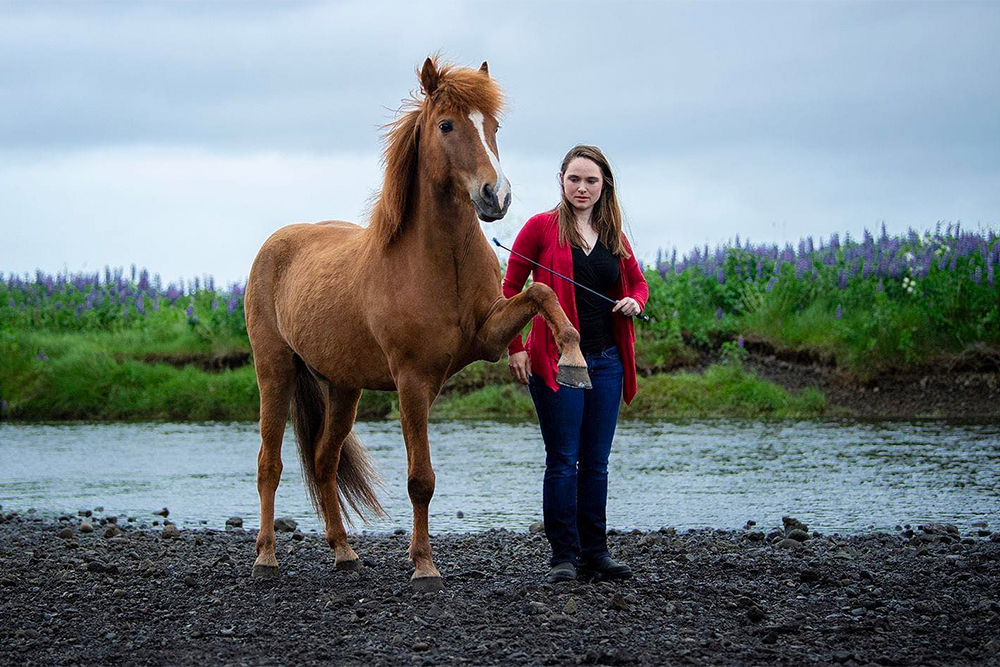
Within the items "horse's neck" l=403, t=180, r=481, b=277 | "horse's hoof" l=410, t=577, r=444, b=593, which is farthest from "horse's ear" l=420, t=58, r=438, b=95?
"horse's hoof" l=410, t=577, r=444, b=593

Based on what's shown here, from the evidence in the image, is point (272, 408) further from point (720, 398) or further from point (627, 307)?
point (720, 398)

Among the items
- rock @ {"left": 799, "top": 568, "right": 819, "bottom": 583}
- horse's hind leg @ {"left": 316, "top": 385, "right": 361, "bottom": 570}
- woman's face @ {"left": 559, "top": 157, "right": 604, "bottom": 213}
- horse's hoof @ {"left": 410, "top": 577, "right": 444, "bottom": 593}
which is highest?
woman's face @ {"left": 559, "top": 157, "right": 604, "bottom": 213}

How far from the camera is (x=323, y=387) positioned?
7.13 meters

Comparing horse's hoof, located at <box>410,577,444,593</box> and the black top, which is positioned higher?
the black top

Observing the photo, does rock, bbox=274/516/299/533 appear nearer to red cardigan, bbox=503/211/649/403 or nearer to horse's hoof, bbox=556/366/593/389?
red cardigan, bbox=503/211/649/403

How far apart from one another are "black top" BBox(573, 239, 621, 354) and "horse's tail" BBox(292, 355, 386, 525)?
1892mm

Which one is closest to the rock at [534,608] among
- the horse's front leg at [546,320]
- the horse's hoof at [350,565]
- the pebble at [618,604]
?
the pebble at [618,604]

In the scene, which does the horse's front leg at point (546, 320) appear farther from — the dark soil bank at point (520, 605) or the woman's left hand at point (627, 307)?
the dark soil bank at point (520, 605)

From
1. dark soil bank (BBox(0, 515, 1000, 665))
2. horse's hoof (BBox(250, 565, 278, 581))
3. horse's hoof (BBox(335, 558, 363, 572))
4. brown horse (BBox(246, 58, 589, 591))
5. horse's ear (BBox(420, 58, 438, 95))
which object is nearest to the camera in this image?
dark soil bank (BBox(0, 515, 1000, 665))

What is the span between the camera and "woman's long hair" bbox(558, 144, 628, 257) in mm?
6277

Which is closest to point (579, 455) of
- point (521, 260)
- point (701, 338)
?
point (521, 260)

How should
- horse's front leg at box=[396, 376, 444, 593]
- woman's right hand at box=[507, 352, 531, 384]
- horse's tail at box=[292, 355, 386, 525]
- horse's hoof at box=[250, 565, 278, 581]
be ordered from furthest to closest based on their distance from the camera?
horse's tail at box=[292, 355, 386, 525] → horse's hoof at box=[250, 565, 278, 581] → woman's right hand at box=[507, 352, 531, 384] → horse's front leg at box=[396, 376, 444, 593]

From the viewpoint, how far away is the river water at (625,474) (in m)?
9.08

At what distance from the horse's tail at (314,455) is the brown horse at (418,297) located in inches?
8.1
